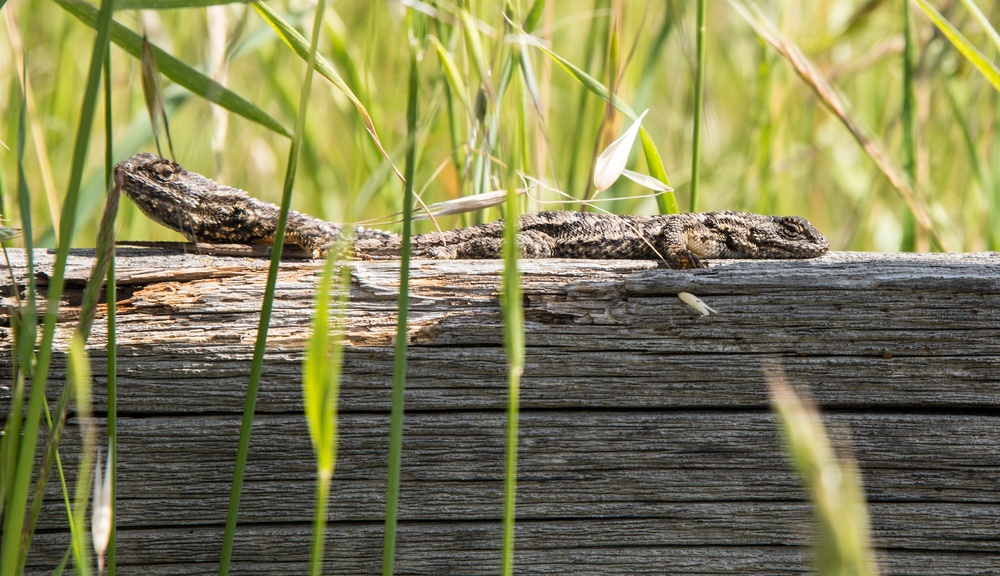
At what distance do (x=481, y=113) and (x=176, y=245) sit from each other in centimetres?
117

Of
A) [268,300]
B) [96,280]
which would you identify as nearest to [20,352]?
[96,280]

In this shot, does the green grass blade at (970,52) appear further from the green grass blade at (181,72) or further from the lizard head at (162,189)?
the lizard head at (162,189)

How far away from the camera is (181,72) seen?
149 centimetres

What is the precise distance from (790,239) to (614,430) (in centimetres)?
163

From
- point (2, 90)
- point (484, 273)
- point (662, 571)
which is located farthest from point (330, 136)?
point (662, 571)

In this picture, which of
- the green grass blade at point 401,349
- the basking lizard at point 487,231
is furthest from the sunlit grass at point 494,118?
the basking lizard at point 487,231

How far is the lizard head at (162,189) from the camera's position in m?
3.08

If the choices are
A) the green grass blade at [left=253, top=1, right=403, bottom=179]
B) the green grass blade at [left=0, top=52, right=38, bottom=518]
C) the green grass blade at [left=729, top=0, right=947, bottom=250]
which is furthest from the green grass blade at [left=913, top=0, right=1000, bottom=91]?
the green grass blade at [left=0, top=52, right=38, bottom=518]

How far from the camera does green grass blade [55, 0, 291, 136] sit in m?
1.46

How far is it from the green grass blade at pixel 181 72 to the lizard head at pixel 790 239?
7.45ft

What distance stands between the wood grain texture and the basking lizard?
0.94m

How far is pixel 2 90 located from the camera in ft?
15.2

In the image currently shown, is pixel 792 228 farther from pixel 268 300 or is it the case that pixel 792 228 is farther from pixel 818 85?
pixel 268 300

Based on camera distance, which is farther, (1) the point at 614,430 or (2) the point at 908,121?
(2) the point at 908,121
